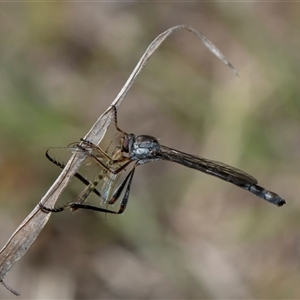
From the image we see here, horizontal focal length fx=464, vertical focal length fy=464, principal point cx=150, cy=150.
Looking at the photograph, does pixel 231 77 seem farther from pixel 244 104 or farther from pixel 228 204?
pixel 228 204

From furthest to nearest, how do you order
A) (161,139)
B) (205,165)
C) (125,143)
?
(161,139) < (205,165) < (125,143)

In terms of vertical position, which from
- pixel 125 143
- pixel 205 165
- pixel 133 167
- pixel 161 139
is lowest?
pixel 133 167

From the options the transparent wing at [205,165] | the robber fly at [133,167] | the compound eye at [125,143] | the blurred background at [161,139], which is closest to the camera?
the robber fly at [133,167]

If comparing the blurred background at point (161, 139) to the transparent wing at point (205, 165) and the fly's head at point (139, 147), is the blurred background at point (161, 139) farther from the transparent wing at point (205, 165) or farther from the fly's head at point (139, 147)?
the transparent wing at point (205, 165)

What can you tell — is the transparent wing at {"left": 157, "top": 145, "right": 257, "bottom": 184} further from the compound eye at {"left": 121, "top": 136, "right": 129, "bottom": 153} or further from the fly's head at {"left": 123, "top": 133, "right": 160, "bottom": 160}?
the compound eye at {"left": 121, "top": 136, "right": 129, "bottom": 153}

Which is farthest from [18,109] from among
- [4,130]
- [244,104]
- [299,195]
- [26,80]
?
[299,195]

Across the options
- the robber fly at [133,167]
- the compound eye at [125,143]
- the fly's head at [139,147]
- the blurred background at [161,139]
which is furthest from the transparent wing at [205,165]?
the blurred background at [161,139]

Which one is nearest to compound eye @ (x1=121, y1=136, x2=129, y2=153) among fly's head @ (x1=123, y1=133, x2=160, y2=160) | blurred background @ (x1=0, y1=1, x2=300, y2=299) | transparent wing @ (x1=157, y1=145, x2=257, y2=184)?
fly's head @ (x1=123, y1=133, x2=160, y2=160)

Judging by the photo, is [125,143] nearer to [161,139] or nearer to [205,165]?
[205,165]

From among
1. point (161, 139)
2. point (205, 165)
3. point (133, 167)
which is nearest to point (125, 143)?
point (133, 167)
